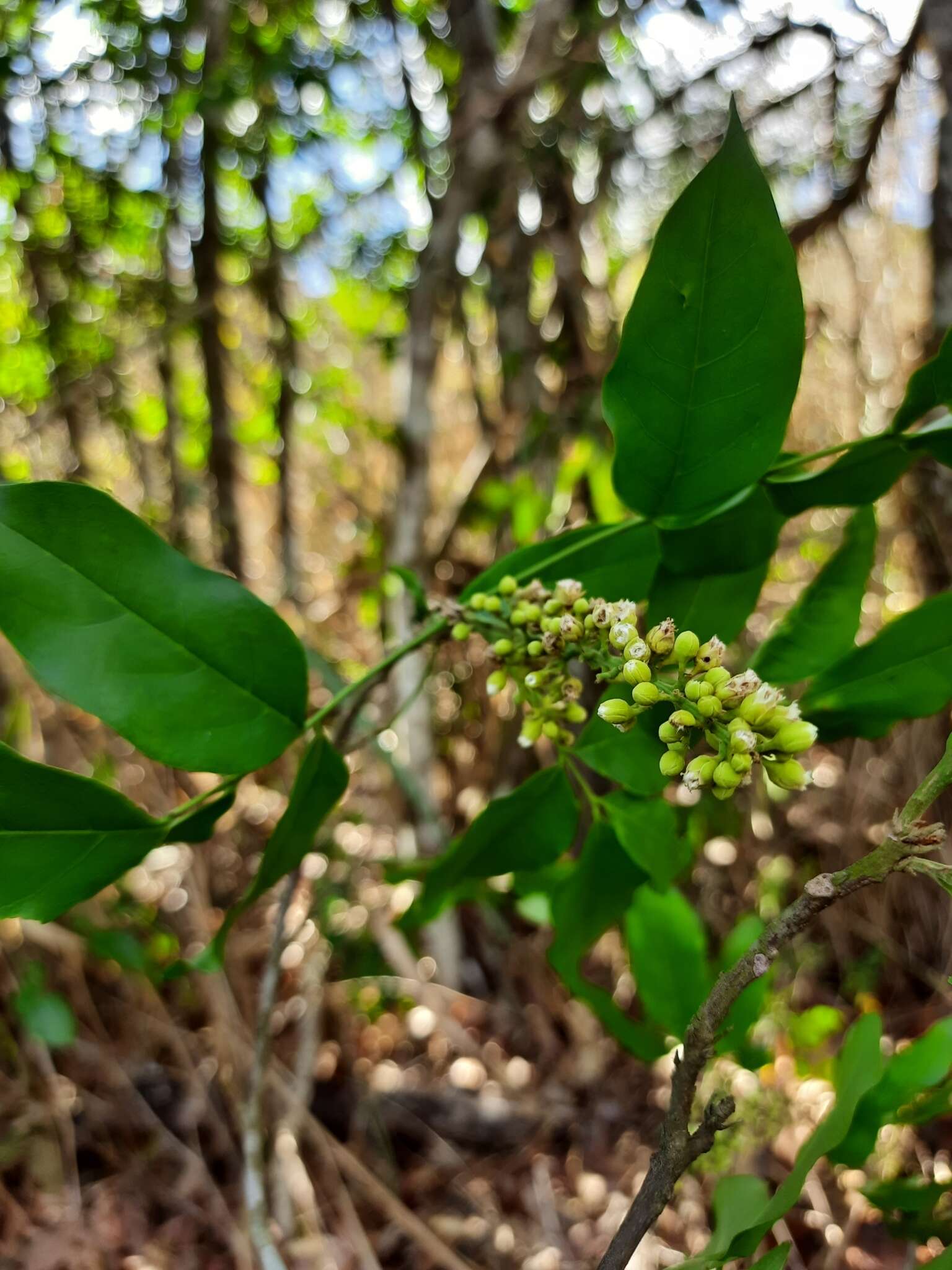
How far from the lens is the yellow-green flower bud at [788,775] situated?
31cm

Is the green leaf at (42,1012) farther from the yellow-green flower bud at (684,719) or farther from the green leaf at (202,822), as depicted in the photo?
the yellow-green flower bud at (684,719)

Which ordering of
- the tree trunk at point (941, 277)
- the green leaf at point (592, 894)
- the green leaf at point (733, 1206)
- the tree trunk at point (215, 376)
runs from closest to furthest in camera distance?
the green leaf at point (733, 1206) → the green leaf at point (592, 894) → the tree trunk at point (941, 277) → the tree trunk at point (215, 376)

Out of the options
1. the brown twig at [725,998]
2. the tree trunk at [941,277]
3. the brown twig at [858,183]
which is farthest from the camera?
the brown twig at [858,183]

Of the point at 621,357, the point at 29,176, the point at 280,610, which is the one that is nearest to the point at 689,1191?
the point at 621,357

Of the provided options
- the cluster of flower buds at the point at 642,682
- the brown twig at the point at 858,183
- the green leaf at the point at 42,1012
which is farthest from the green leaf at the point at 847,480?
the green leaf at the point at 42,1012

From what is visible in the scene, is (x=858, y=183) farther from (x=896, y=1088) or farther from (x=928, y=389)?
(x=896, y=1088)

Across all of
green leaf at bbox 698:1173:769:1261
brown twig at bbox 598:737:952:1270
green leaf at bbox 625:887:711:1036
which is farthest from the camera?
green leaf at bbox 625:887:711:1036

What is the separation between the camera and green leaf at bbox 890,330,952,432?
15.0 inches

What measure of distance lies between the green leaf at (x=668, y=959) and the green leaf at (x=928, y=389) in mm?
358

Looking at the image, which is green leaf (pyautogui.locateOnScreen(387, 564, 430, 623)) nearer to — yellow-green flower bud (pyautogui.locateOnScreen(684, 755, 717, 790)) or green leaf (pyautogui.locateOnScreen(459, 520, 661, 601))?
green leaf (pyautogui.locateOnScreen(459, 520, 661, 601))

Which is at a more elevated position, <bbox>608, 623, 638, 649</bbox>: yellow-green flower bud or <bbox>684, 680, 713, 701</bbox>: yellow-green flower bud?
<bbox>608, 623, 638, 649</bbox>: yellow-green flower bud

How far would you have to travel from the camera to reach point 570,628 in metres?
0.39

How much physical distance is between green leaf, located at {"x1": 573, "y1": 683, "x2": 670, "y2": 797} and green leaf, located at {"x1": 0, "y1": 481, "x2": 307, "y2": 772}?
0.16 m

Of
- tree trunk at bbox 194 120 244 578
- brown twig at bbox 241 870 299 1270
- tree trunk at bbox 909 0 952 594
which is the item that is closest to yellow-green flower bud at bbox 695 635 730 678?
brown twig at bbox 241 870 299 1270
